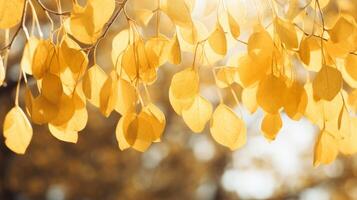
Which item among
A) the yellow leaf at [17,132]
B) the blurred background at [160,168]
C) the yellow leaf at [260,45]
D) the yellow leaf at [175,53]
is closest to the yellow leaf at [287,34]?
the yellow leaf at [260,45]

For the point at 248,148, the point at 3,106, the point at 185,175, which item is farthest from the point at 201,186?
the point at 3,106

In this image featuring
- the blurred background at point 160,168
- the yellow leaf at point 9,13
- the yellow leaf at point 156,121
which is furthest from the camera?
the blurred background at point 160,168

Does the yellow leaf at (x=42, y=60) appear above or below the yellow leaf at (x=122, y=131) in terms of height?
above

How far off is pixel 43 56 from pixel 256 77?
28cm

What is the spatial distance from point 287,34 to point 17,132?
0.40 m

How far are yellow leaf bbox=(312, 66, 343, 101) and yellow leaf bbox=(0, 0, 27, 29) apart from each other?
39 centimetres

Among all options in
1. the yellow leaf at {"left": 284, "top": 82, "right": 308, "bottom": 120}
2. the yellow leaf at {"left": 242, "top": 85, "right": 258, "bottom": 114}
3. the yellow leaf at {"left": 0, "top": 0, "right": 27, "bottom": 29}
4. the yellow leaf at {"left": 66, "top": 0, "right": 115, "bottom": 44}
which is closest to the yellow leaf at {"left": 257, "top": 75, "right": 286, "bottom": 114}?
the yellow leaf at {"left": 284, "top": 82, "right": 308, "bottom": 120}

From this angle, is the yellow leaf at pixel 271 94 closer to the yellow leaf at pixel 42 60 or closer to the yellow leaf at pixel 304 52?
the yellow leaf at pixel 304 52

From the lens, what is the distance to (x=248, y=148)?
250 inches

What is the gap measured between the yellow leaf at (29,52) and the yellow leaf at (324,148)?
42 cm

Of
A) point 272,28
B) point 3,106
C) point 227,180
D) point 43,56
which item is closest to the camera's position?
point 43,56

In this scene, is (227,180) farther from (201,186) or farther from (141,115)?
(141,115)

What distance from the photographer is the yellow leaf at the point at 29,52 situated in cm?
88

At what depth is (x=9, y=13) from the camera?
0.81 m
